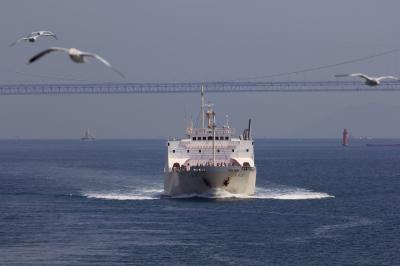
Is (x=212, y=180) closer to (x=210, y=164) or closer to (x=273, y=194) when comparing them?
(x=210, y=164)

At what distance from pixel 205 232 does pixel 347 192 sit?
102 feet

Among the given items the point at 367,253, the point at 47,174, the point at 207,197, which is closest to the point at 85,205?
the point at 207,197

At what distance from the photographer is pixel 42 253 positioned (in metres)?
43.2

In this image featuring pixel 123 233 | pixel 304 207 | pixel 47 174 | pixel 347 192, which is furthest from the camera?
pixel 47 174

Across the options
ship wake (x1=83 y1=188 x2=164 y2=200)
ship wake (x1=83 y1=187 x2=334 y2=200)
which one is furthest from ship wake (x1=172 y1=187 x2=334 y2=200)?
ship wake (x1=83 y1=188 x2=164 y2=200)

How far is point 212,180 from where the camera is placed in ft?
227

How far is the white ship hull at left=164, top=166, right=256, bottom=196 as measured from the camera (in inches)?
2707

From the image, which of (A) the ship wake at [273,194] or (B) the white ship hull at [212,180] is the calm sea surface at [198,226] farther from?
(B) the white ship hull at [212,180]

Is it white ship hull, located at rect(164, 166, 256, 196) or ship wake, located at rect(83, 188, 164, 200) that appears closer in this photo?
white ship hull, located at rect(164, 166, 256, 196)

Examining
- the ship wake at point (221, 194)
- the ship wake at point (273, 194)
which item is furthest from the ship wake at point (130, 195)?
the ship wake at point (273, 194)

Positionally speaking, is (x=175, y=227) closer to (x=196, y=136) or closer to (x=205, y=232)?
(x=205, y=232)

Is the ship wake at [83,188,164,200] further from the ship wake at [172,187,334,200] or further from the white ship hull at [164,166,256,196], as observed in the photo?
the ship wake at [172,187,334,200]

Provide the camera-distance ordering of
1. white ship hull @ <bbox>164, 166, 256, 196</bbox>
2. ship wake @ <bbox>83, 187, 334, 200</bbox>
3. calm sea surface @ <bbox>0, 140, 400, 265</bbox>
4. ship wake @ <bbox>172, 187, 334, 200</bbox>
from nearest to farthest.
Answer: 1. calm sea surface @ <bbox>0, 140, 400, 265</bbox>
2. white ship hull @ <bbox>164, 166, 256, 196</bbox>
3. ship wake @ <bbox>172, 187, 334, 200</bbox>
4. ship wake @ <bbox>83, 187, 334, 200</bbox>

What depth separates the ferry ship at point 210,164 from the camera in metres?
69.2
